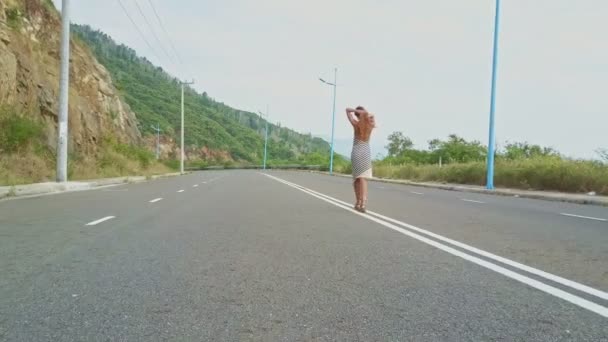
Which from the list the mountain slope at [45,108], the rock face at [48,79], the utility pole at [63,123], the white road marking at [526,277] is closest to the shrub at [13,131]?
the mountain slope at [45,108]

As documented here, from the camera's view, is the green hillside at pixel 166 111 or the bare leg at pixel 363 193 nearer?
the bare leg at pixel 363 193

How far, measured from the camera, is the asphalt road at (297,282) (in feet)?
11.6

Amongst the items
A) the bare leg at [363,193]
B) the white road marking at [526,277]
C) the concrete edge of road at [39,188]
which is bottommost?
the concrete edge of road at [39,188]

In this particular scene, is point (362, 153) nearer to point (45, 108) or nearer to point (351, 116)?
point (351, 116)

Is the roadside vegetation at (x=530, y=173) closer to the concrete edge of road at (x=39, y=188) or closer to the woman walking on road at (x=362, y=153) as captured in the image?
the woman walking on road at (x=362, y=153)

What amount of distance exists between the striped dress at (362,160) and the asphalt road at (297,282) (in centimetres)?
270

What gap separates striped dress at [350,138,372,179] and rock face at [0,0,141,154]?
1789 cm

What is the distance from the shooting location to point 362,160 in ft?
38.4

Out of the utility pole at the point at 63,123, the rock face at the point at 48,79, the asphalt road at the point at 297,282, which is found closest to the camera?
the asphalt road at the point at 297,282

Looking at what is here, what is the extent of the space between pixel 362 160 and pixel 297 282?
23.3 ft

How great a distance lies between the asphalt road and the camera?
11.6 feet

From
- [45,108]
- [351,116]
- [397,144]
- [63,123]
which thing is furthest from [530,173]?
[397,144]

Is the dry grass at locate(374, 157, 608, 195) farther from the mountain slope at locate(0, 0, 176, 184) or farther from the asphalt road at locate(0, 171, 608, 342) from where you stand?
the mountain slope at locate(0, 0, 176, 184)

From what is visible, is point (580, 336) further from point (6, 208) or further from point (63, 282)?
point (6, 208)
